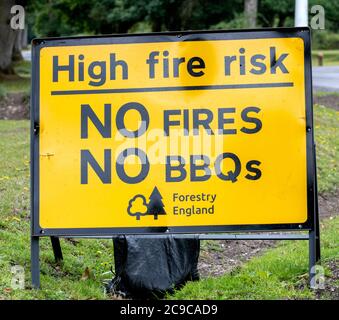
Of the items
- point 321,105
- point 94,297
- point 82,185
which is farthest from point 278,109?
point 321,105

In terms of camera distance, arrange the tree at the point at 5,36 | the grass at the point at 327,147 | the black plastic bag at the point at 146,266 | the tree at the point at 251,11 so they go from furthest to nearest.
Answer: the tree at the point at 251,11
the tree at the point at 5,36
the grass at the point at 327,147
the black plastic bag at the point at 146,266

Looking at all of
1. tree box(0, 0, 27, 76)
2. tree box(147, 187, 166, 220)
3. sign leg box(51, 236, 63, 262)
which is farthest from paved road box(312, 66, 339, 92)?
tree box(147, 187, 166, 220)

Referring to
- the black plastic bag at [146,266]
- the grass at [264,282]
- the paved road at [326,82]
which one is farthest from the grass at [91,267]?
the paved road at [326,82]

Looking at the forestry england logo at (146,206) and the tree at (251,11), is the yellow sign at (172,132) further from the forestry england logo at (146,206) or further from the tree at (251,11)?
the tree at (251,11)

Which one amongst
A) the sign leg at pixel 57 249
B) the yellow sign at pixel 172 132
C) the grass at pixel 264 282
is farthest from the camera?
the sign leg at pixel 57 249

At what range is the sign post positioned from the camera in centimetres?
546

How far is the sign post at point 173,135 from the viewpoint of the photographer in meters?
5.46

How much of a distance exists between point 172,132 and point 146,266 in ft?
3.48

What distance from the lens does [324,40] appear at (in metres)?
57.6

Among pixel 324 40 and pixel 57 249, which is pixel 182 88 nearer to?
pixel 57 249

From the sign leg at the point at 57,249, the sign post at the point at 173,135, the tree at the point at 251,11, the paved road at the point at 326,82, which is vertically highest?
the tree at the point at 251,11

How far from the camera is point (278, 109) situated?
5484 mm

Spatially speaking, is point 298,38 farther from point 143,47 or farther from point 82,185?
point 82,185
